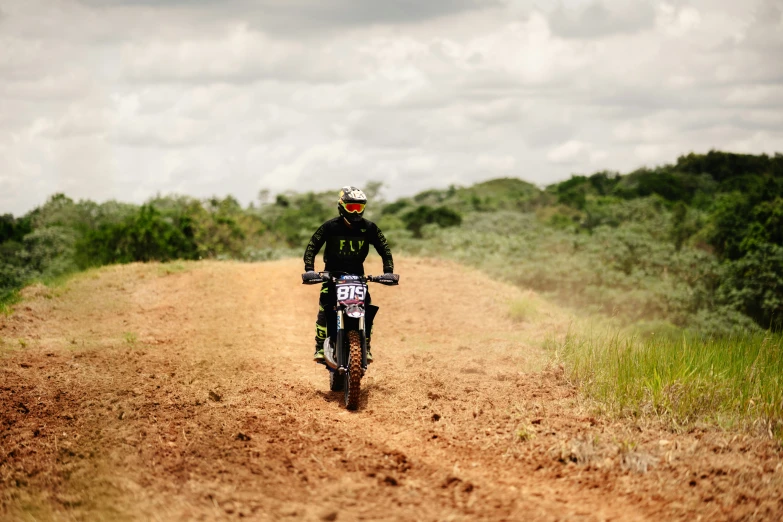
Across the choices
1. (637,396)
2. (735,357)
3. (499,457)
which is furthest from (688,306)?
(499,457)

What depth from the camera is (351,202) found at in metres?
8.14

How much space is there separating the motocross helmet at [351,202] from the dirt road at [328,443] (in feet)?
6.98

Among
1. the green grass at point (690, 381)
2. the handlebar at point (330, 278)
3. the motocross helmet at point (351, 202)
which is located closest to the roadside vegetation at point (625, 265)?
the green grass at point (690, 381)

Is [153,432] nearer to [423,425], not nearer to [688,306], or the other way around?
[423,425]

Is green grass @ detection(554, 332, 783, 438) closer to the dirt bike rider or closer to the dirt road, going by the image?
the dirt road

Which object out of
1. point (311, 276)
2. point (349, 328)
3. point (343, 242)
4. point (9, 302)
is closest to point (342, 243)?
point (343, 242)

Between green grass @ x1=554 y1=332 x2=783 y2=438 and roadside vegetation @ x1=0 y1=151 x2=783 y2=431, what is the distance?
18mm

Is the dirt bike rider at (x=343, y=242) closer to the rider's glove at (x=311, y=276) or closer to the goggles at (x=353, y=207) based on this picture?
the goggles at (x=353, y=207)

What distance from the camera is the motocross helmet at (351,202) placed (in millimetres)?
8133

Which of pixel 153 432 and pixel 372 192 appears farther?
pixel 372 192

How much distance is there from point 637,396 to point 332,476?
3274mm

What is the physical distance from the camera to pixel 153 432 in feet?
21.1

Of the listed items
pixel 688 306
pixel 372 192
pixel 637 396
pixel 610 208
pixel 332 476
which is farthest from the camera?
pixel 372 192

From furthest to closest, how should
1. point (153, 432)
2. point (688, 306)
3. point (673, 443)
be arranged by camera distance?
point (688, 306)
point (153, 432)
point (673, 443)
